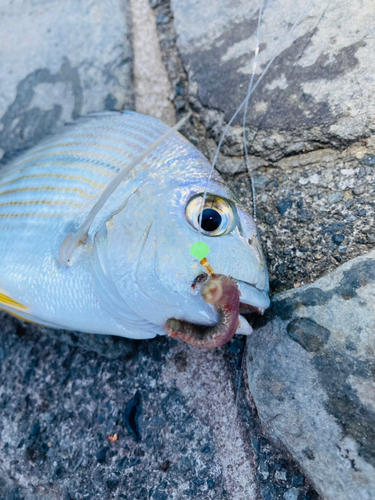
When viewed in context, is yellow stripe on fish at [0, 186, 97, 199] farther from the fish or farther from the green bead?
the green bead

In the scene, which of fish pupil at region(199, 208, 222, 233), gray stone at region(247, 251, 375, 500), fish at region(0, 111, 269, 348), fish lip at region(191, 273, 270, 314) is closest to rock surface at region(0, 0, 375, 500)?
gray stone at region(247, 251, 375, 500)

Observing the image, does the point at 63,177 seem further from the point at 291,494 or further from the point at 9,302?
the point at 291,494

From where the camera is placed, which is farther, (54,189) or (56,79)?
(56,79)

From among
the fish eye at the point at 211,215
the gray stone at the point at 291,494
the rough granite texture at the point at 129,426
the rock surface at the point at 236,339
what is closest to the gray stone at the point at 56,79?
the rock surface at the point at 236,339

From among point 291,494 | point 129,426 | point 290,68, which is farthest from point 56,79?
point 291,494

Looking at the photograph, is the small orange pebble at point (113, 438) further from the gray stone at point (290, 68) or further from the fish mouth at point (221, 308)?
the gray stone at point (290, 68)

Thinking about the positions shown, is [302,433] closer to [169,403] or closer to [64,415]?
[169,403]
